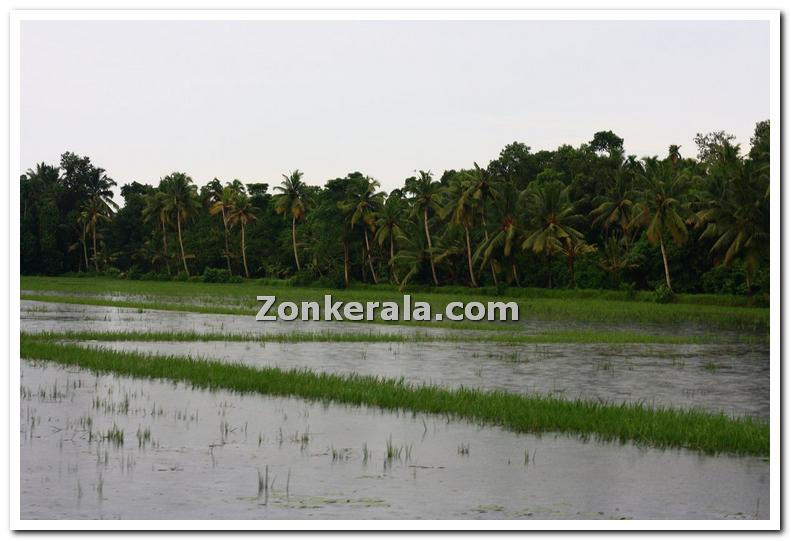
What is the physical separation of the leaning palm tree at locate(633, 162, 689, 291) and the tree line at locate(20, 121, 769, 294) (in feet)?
0.24

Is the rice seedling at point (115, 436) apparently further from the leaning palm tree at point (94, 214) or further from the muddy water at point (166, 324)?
the leaning palm tree at point (94, 214)

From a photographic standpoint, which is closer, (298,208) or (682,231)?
(682,231)

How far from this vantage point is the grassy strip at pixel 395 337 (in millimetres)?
23188

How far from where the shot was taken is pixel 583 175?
54.8 meters

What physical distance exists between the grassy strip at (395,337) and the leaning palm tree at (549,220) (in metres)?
22.1

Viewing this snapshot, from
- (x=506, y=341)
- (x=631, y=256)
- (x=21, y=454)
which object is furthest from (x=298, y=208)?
(x=21, y=454)

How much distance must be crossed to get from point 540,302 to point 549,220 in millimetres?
7399

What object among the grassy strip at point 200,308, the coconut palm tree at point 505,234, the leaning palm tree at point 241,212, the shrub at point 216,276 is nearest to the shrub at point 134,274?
the shrub at point 216,276

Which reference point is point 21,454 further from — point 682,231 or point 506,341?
point 682,231

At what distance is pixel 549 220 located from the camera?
49.3 meters

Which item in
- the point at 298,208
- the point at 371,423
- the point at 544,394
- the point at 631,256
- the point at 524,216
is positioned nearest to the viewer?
the point at 371,423

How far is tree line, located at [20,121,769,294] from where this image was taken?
145ft
